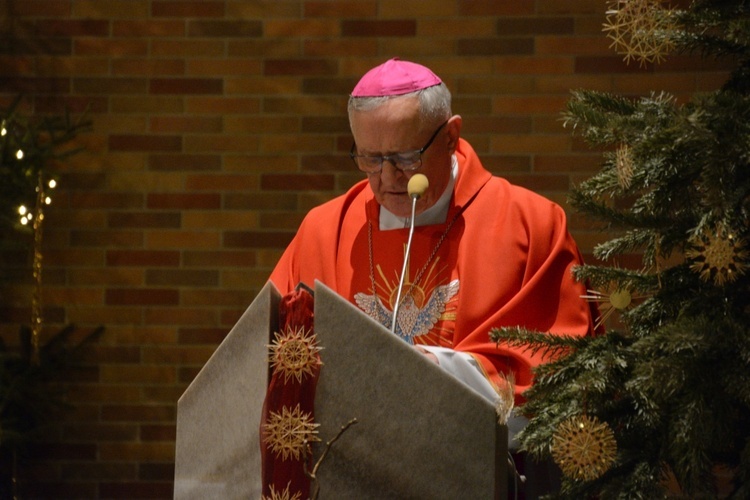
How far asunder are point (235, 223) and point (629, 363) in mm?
2995

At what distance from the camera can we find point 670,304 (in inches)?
61.9

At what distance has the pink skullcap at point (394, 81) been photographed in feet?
9.38

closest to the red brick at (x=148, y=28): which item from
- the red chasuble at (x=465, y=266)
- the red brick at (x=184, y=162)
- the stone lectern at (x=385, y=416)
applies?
the red brick at (x=184, y=162)

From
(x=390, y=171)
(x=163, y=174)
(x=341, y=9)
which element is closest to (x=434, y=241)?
(x=390, y=171)

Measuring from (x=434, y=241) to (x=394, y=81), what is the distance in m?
0.47

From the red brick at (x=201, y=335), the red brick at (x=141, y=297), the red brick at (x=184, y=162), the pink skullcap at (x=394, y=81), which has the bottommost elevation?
the red brick at (x=201, y=335)

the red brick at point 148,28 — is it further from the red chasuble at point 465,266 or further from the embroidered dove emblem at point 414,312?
the embroidered dove emblem at point 414,312

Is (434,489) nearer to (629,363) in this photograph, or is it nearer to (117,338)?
(629,363)

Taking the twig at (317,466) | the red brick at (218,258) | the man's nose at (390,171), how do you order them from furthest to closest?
the red brick at (218,258) < the man's nose at (390,171) < the twig at (317,466)

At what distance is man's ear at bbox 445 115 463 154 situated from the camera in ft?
9.52

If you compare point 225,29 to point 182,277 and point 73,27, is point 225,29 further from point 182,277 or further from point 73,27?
point 182,277

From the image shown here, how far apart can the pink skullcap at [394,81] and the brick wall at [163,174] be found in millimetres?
1386

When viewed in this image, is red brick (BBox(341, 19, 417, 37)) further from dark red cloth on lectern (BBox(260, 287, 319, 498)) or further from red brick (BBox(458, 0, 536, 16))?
dark red cloth on lectern (BBox(260, 287, 319, 498))

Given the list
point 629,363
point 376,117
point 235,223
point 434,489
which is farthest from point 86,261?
point 629,363
